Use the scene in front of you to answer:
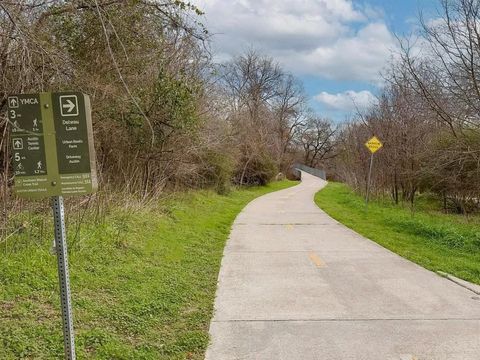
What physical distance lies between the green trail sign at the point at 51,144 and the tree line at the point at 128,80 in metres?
1.72

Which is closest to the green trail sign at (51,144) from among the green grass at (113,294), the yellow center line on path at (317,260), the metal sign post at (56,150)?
the metal sign post at (56,150)

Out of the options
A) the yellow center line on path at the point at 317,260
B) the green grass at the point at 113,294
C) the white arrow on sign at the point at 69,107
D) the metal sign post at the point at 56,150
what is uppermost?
the white arrow on sign at the point at 69,107

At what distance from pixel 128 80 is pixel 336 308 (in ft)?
23.8

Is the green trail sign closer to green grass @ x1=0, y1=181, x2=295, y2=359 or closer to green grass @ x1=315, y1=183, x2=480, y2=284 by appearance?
green grass @ x1=0, y1=181, x2=295, y2=359

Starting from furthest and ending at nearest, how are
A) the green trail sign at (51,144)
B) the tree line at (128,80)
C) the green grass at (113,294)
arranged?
Answer: the tree line at (128,80) < the green grass at (113,294) < the green trail sign at (51,144)

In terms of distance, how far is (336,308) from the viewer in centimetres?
578

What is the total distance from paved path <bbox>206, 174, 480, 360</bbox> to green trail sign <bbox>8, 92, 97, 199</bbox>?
2159 millimetres

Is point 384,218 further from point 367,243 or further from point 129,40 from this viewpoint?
point 129,40

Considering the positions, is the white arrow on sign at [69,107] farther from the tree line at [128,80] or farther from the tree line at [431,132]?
the tree line at [431,132]

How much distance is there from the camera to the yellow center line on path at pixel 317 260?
8297 mm

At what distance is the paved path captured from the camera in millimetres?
4523

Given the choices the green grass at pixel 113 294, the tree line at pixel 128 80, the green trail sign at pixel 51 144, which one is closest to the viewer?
the green trail sign at pixel 51 144

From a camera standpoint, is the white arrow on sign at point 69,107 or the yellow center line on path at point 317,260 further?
the yellow center line on path at point 317,260

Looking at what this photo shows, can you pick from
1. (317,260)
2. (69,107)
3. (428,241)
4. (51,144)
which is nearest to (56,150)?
(51,144)
